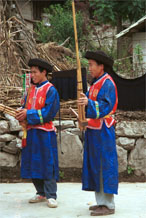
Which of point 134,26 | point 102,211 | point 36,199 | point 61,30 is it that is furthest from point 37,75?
point 61,30

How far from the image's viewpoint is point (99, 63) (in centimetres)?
475

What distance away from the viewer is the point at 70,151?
6777mm

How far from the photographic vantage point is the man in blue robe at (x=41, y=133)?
4980mm

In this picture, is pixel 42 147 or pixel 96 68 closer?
pixel 96 68

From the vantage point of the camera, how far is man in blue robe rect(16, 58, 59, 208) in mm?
4980

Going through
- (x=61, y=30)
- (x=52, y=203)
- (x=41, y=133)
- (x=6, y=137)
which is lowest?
(x=52, y=203)

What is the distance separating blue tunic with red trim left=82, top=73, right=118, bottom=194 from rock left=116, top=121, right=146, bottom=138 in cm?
218

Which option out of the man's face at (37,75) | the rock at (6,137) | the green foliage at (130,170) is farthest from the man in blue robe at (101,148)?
the rock at (6,137)

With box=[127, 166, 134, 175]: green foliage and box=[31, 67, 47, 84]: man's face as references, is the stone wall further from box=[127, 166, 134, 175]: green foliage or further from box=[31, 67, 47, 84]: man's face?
box=[31, 67, 47, 84]: man's face

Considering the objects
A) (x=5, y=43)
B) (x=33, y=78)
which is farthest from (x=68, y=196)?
(x=5, y=43)

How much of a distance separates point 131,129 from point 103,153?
2.32 m

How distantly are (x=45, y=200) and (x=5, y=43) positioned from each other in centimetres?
353

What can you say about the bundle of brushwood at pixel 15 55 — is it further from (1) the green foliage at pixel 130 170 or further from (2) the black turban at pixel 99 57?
(2) the black turban at pixel 99 57

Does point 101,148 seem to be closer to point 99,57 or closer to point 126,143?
point 99,57
